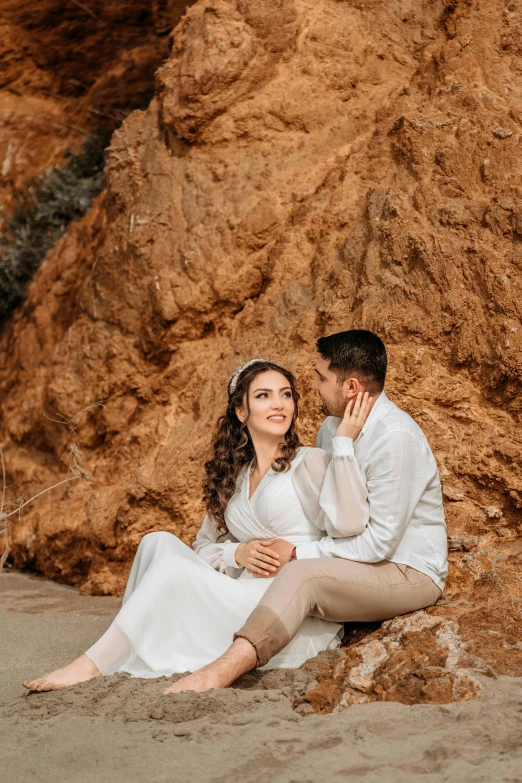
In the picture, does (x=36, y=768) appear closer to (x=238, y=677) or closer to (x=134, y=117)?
(x=238, y=677)

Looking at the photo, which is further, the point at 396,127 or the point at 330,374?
the point at 396,127

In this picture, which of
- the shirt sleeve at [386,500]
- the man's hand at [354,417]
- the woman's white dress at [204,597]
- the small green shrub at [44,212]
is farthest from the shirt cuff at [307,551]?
the small green shrub at [44,212]

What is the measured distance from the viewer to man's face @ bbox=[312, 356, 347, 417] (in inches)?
169

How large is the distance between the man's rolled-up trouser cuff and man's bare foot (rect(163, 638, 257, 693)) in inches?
1.1

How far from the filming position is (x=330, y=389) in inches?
170

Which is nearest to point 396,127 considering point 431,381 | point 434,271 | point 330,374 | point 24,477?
point 434,271

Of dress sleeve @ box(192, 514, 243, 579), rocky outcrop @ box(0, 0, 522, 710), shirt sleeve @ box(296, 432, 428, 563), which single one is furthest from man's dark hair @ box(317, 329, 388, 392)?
dress sleeve @ box(192, 514, 243, 579)

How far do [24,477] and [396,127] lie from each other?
169 inches

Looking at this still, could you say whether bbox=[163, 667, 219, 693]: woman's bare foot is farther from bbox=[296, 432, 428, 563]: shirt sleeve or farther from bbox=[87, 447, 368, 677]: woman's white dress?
bbox=[296, 432, 428, 563]: shirt sleeve

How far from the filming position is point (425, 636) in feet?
12.4

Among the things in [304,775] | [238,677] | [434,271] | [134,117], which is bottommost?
[238,677]

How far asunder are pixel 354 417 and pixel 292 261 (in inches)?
94.7

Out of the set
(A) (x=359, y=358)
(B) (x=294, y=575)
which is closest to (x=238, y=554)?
(B) (x=294, y=575)

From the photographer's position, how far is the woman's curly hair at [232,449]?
4.59 metres
